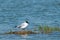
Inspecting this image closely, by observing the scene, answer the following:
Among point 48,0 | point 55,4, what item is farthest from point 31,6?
A: point 48,0

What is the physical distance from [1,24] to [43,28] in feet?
12.2

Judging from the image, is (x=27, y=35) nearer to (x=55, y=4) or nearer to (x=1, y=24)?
(x=1, y=24)

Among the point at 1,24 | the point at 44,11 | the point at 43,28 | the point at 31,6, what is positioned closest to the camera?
the point at 43,28

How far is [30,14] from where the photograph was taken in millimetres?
21844

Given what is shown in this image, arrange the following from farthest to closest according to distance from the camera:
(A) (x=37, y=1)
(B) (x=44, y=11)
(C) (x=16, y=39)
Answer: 1. (A) (x=37, y=1)
2. (B) (x=44, y=11)
3. (C) (x=16, y=39)

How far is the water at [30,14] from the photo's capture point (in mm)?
14339

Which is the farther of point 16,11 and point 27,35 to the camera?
point 16,11

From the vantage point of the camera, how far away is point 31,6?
25609 millimetres

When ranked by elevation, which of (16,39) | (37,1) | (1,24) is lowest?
(16,39)

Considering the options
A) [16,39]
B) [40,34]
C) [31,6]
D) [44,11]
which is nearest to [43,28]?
[40,34]

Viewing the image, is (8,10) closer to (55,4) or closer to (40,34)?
(55,4)

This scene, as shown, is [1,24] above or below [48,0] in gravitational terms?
below

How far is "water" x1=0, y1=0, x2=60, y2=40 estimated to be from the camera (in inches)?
565

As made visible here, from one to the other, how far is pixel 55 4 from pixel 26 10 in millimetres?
3256
